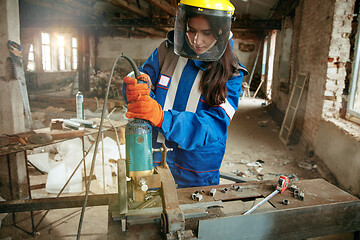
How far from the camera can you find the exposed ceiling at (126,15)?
292 inches

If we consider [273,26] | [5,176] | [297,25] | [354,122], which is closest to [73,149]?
[5,176]

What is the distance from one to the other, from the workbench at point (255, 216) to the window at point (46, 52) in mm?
12938

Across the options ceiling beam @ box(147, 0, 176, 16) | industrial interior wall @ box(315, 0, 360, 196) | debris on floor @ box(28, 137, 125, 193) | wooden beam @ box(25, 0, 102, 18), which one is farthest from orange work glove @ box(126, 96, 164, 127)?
wooden beam @ box(25, 0, 102, 18)

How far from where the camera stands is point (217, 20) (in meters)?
1.44

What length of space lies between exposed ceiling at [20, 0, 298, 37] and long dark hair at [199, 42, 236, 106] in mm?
5061

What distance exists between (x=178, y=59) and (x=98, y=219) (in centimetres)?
225

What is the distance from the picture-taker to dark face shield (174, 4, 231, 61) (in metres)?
1.46

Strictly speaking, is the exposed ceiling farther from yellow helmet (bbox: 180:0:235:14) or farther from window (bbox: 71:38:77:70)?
yellow helmet (bbox: 180:0:235:14)

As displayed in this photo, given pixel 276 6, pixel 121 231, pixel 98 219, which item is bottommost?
pixel 98 219

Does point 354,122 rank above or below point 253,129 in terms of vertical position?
above

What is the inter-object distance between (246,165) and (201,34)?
3.54 m

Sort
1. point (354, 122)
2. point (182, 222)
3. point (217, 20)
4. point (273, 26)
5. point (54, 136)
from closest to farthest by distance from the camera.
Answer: point (182, 222) → point (217, 20) → point (54, 136) → point (354, 122) → point (273, 26)

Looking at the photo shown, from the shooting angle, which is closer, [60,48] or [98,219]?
[98,219]

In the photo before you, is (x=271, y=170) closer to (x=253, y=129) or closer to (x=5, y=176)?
(x=253, y=129)
